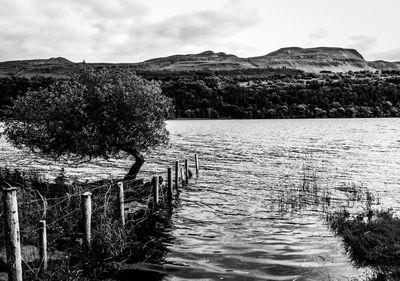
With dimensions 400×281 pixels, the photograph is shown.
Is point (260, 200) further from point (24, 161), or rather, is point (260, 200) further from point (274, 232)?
point (24, 161)

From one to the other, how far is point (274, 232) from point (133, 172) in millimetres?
13637

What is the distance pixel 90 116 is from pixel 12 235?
17.0 m

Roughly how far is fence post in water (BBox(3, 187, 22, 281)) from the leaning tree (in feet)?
50.9

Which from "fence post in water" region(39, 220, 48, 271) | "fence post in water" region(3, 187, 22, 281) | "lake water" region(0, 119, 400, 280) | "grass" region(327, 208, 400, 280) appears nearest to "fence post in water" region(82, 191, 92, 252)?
"fence post in water" region(39, 220, 48, 271)

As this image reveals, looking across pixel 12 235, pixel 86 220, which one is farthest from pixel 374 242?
pixel 12 235

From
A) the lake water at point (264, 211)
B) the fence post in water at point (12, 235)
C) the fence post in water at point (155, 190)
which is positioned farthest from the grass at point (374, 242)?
the fence post in water at point (12, 235)

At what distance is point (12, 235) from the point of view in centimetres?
1182

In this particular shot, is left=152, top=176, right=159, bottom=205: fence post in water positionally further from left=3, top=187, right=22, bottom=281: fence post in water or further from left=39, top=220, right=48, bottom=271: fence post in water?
left=3, top=187, right=22, bottom=281: fence post in water

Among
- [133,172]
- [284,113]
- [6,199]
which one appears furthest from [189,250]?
[284,113]

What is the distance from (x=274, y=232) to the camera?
2066 centimetres

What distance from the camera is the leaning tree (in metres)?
27.6

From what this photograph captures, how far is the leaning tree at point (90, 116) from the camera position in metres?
27.6

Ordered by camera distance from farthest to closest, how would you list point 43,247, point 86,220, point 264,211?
1. point 264,211
2. point 86,220
3. point 43,247

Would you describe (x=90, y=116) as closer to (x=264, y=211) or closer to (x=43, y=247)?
(x=264, y=211)
